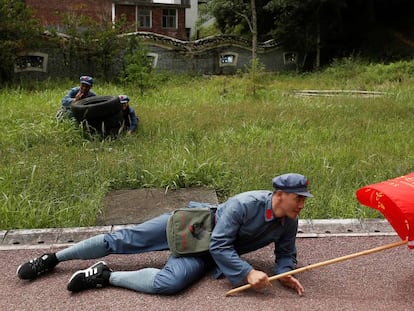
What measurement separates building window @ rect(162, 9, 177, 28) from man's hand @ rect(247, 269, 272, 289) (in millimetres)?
27968

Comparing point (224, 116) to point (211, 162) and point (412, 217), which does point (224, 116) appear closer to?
point (211, 162)

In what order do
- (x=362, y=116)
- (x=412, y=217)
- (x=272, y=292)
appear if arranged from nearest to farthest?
1. (x=412, y=217)
2. (x=272, y=292)
3. (x=362, y=116)

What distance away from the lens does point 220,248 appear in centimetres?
309

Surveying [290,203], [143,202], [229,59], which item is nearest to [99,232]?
[143,202]

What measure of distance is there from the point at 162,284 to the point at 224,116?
22.1 feet

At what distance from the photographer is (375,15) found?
2662 cm

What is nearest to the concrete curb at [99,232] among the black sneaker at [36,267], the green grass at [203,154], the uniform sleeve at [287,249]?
the green grass at [203,154]

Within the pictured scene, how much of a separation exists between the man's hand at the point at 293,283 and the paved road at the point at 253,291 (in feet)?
0.11

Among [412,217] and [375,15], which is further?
[375,15]

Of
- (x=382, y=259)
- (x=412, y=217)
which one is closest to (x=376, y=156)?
(x=382, y=259)

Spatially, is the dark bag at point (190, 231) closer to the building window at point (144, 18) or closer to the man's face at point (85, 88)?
the man's face at point (85, 88)

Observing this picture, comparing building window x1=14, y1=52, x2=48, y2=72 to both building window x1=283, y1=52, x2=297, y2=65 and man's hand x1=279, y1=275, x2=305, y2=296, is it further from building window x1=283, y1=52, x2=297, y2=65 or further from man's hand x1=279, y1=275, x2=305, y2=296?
man's hand x1=279, y1=275, x2=305, y2=296

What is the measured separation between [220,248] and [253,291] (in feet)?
1.14

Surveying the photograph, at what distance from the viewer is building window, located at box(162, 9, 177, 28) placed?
1164 inches
